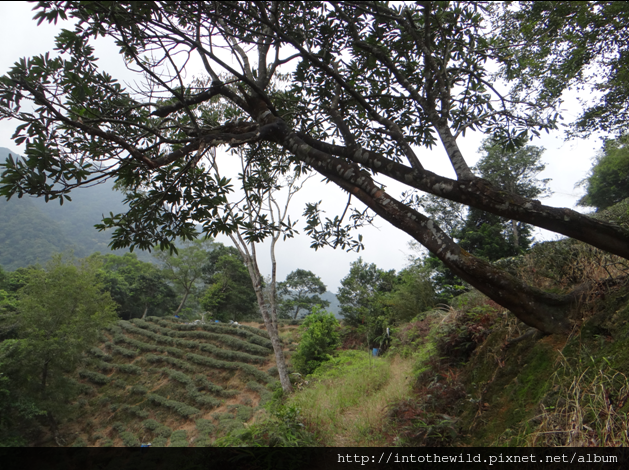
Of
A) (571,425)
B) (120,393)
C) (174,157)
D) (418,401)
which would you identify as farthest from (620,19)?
(120,393)

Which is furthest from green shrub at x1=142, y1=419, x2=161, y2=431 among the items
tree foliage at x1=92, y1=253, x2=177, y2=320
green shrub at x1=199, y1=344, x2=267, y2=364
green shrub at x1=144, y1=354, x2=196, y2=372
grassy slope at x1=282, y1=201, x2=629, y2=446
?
tree foliage at x1=92, y1=253, x2=177, y2=320

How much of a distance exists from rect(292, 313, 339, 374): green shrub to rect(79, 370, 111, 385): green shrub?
15.1 m

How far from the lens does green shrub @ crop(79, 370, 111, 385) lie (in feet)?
65.7

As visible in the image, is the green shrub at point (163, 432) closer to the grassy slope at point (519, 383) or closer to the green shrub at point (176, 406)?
the green shrub at point (176, 406)

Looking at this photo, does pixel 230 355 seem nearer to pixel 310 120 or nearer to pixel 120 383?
pixel 120 383

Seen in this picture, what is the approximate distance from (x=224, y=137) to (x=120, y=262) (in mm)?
50572

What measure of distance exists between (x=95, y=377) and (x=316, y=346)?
17175mm

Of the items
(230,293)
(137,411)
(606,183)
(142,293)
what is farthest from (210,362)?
(606,183)

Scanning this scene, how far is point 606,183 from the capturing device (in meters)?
20.7

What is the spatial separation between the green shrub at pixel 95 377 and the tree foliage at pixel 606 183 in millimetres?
33252

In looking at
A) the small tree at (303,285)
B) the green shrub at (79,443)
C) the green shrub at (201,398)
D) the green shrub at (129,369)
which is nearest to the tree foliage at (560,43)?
the green shrub at (201,398)

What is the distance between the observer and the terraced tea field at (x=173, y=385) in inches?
556

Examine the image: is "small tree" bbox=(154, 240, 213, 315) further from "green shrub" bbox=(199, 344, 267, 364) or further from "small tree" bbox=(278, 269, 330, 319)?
"green shrub" bbox=(199, 344, 267, 364)

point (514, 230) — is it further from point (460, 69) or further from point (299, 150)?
point (299, 150)
